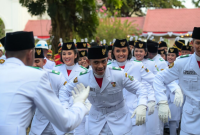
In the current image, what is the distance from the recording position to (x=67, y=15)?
1328 cm

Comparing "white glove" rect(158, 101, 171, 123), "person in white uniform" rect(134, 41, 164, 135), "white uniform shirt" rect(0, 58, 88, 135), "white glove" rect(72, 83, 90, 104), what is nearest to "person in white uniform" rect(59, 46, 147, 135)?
"white glove" rect(158, 101, 171, 123)

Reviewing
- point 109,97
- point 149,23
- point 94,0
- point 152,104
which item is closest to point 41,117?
point 109,97

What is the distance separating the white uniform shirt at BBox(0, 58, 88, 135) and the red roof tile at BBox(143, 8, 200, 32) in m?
21.8

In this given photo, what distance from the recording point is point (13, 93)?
2484 mm

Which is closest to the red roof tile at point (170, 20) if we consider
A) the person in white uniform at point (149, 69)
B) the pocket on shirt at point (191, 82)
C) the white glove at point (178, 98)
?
the person in white uniform at point (149, 69)

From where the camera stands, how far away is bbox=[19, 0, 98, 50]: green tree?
13172mm

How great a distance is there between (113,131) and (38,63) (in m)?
2.14

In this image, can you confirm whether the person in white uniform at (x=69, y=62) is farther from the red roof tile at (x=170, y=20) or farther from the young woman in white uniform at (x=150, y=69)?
→ the red roof tile at (x=170, y=20)

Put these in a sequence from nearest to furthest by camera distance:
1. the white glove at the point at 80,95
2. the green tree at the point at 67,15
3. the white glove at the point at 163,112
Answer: the white glove at the point at 80,95, the white glove at the point at 163,112, the green tree at the point at 67,15

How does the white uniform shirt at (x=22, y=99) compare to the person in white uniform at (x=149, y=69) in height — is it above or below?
above

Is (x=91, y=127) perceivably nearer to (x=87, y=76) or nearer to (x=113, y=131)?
(x=113, y=131)

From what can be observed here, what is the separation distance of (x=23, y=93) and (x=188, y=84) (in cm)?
266

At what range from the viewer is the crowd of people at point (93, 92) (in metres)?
2.53

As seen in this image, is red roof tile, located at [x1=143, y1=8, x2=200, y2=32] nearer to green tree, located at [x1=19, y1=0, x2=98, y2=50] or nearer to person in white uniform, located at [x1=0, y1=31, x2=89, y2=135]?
green tree, located at [x1=19, y1=0, x2=98, y2=50]
